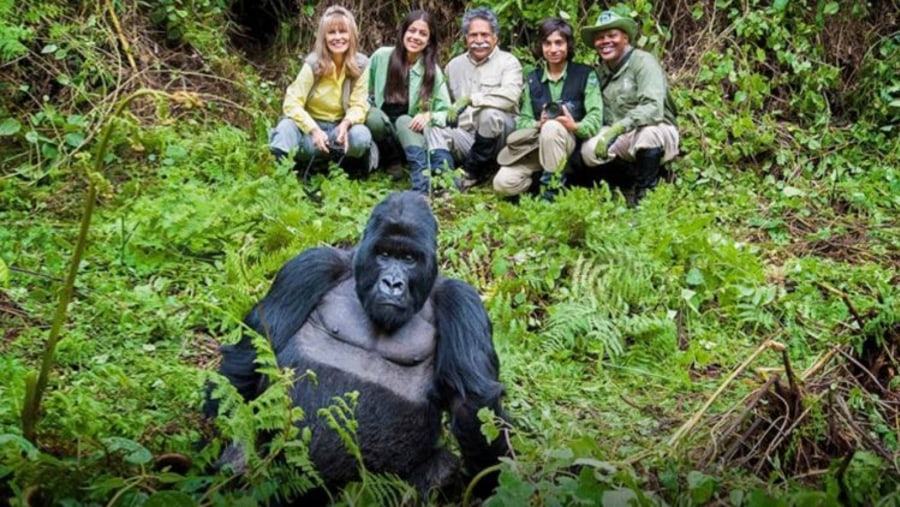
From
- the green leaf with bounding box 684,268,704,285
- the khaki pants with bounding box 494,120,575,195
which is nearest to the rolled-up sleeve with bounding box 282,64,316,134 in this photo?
the khaki pants with bounding box 494,120,575,195

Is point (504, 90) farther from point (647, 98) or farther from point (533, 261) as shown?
point (533, 261)

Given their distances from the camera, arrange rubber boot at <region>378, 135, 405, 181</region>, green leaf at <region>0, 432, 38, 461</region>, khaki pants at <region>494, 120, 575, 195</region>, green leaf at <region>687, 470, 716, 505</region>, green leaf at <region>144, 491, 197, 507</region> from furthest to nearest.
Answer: rubber boot at <region>378, 135, 405, 181</region> → khaki pants at <region>494, 120, 575, 195</region> → green leaf at <region>687, 470, 716, 505</region> → green leaf at <region>0, 432, 38, 461</region> → green leaf at <region>144, 491, 197, 507</region>

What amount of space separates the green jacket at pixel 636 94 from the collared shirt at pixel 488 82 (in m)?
0.56

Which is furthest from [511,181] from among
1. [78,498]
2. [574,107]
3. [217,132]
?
[78,498]

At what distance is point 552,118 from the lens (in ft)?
21.2

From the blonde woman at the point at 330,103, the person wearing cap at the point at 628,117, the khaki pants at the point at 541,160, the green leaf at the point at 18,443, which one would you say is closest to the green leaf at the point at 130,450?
the green leaf at the point at 18,443

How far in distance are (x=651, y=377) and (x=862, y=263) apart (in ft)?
6.07

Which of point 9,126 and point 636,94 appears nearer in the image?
point 9,126

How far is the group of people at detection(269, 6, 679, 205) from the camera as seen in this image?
6383 mm

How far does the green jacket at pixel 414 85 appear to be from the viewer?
6648mm

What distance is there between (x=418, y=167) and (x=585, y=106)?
3.58 ft

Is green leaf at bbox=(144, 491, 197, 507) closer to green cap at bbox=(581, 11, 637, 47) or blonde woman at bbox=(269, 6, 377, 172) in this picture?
blonde woman at bbox=(269, 6, 377, 172)

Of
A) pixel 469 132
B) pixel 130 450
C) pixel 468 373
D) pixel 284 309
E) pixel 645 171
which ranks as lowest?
pixel 645 171

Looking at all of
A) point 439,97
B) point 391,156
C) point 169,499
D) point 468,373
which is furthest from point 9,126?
point 169,499
